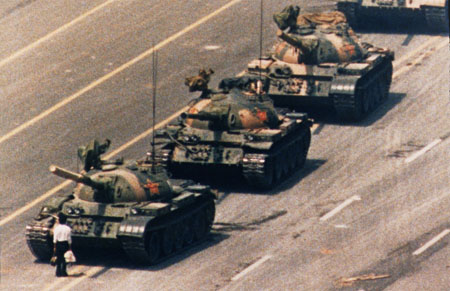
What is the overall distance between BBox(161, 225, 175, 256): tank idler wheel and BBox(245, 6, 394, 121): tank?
1510 centimetres

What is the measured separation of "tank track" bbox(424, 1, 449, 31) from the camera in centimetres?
7156

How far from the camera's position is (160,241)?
47156 mm

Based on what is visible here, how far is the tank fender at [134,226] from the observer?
45.7 m

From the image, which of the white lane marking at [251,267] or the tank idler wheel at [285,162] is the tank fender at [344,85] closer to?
the tank idler wheel at [285,162]

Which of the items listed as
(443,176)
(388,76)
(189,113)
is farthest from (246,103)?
(388,76)

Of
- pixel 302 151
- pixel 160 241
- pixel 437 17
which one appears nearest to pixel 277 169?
pixel 302 151

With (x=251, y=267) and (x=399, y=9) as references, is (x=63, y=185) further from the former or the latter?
(x=399, y=9)

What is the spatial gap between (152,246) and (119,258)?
1496 millimetres

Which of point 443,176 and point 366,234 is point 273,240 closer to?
point 366,234

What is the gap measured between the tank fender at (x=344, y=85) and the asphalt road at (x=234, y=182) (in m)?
1.42

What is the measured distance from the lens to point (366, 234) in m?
49.3

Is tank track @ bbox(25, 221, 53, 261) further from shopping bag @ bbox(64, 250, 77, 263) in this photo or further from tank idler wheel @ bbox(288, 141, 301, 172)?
tank idler wheel @ bbox(288, 141, 301, 172)

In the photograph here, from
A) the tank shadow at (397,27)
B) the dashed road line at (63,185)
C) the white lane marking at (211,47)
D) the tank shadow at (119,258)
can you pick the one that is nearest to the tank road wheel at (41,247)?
the tank shadow at (119,258)

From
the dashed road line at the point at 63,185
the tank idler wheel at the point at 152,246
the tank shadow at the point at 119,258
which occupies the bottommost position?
the dashed road line at the point at 63,185
